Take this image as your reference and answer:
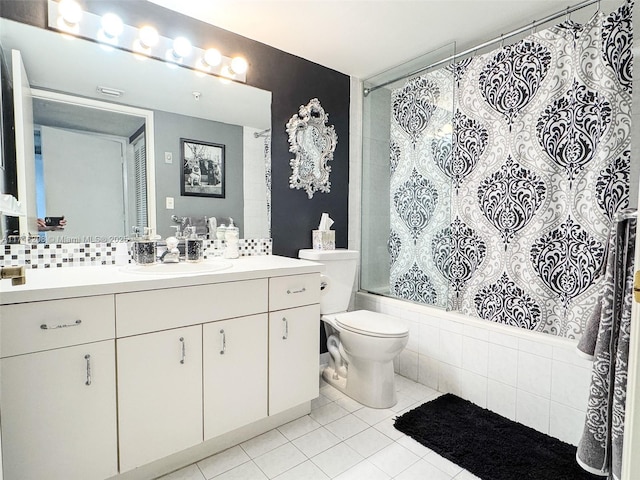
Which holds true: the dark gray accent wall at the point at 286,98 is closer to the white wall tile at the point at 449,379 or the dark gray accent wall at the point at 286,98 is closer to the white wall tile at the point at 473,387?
the white wall tile at the point at 449,379

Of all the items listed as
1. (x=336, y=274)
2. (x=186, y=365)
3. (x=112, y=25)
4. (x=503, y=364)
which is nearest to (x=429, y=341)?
(x=503, y=364)

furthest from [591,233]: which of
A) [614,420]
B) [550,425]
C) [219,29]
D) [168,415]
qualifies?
[219,29]

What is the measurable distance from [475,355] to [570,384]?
48 centimetres

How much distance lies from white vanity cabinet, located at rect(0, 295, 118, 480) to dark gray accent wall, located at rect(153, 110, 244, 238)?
0.76 metres

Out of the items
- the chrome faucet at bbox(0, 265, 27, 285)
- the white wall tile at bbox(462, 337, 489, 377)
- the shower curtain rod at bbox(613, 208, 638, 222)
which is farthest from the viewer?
the white wall tile at bbox(462, 337, 489, 377)

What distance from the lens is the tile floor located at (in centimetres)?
153

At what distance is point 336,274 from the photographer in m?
2.44

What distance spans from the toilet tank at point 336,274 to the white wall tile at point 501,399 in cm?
103

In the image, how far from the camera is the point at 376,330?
2.00 metres

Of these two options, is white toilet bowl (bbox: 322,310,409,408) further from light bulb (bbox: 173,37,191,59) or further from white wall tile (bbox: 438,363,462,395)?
light bulb (bbox: 173,37,191,59)

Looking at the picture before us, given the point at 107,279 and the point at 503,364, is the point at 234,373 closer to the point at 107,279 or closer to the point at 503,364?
the point at 107,279

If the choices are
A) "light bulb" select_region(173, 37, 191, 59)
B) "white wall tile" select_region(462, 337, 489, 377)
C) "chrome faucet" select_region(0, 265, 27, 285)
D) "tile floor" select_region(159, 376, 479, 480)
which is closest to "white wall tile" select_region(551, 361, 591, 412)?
"white wall tile" select_region(462, 337, 489, 377)

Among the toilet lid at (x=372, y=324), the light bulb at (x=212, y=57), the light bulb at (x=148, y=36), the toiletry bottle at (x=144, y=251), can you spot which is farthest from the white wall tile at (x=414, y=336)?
the light bulb at (x=148, y=36)

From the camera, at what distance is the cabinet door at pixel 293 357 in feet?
5.86
